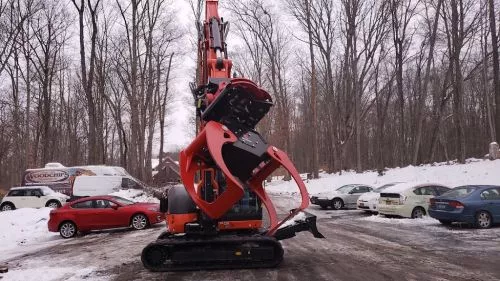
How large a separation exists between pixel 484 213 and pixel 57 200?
73.2ft

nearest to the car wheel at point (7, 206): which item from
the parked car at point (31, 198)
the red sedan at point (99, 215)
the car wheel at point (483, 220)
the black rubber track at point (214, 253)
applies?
the parked car at point (31, 198)

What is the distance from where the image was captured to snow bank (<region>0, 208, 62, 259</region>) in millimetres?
16047

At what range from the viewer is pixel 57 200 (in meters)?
27.8

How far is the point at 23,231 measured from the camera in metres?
18.7

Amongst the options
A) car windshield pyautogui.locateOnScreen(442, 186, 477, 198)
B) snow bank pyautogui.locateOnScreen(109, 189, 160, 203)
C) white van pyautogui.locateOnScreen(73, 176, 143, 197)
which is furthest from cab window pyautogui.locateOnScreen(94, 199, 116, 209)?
car windshield pyautogui.locateOnScreen(442, 186, 477, 198)

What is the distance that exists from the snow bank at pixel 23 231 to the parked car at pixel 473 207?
13268 mm

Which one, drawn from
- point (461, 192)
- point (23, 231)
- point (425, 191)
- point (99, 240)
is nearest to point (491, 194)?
point (461, 192)

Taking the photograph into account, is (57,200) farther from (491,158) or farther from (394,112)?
(394,112)

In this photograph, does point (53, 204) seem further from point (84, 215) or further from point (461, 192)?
point (461, 192)

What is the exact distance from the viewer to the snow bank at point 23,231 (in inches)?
632

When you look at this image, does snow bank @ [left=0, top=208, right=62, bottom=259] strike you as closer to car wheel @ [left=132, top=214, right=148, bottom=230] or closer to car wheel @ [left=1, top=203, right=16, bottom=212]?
car wheel @ [left=132, top=214, right=148, bottom=230]

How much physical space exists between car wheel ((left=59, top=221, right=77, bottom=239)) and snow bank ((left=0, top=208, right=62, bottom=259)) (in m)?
0.29

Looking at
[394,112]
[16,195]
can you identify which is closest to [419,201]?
[16,195]

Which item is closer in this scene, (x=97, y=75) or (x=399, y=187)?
(x=399, y=187)
